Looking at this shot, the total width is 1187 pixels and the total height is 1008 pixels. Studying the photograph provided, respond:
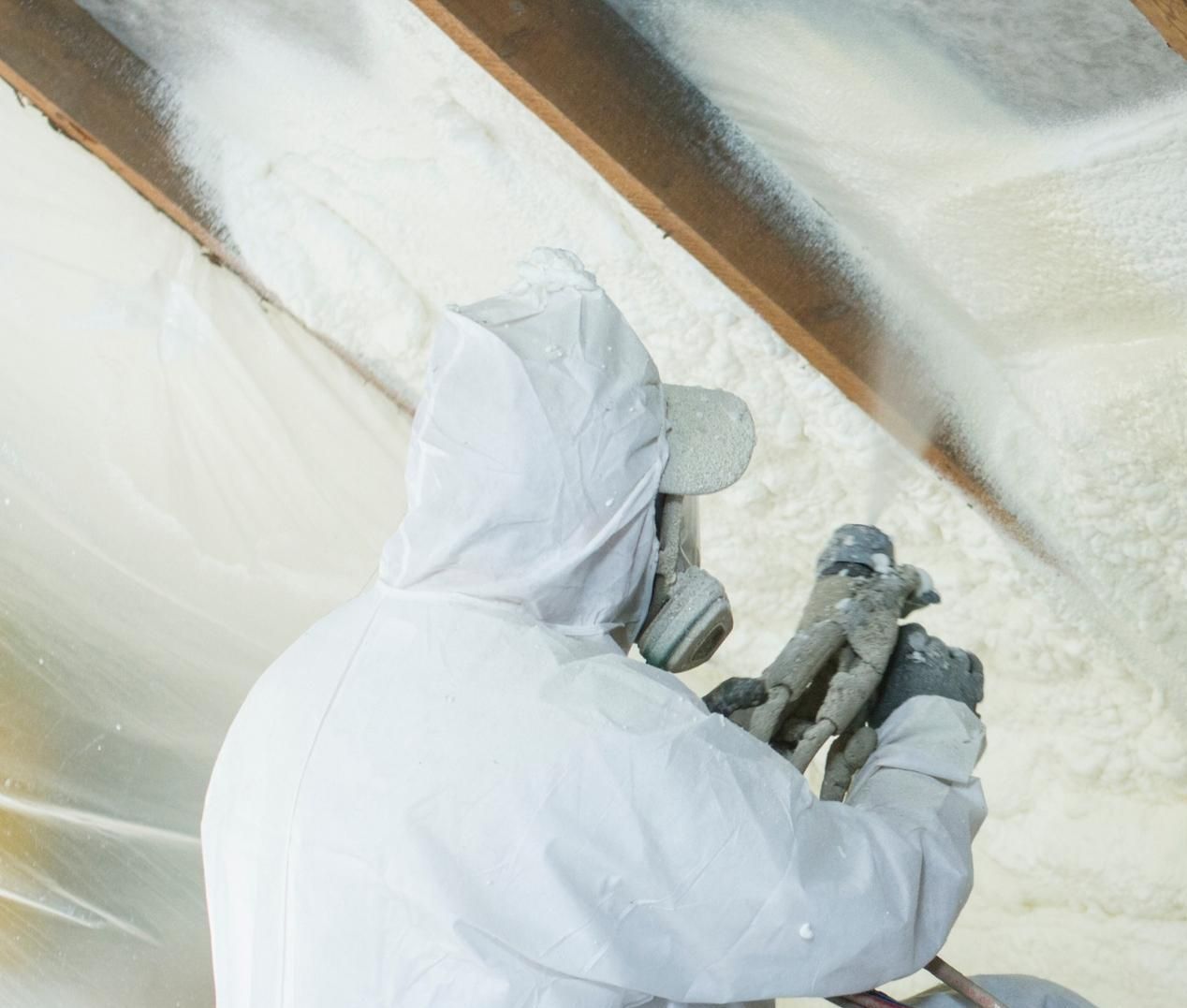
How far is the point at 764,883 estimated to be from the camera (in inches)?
45.1

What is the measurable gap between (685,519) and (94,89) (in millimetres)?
1518

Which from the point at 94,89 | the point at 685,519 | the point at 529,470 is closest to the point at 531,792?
the point at 529,470

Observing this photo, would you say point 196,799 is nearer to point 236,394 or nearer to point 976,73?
point 236,394

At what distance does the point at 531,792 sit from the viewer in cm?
114

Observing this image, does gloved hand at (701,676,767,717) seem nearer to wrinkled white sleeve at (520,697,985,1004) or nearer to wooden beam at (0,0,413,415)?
wrinkled white sleeve at (520,697,985,1004)

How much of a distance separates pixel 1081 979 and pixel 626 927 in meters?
1.39

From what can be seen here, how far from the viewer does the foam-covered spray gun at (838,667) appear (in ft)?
4.58

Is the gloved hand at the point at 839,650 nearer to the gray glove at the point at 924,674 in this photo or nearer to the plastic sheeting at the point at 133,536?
the gray glove at the point at 924,674

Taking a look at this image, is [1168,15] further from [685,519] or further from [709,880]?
[709,880]

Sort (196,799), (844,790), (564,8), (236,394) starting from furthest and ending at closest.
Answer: (236,394) → (196,799) → (564,8) → (844,790)

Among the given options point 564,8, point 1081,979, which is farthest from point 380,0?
point 1081,979

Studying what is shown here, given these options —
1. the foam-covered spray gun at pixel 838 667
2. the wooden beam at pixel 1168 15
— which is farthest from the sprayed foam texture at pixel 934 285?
the foam-covered spray gun at pixel 838 667

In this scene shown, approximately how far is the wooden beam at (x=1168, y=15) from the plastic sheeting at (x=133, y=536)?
73.3 inches

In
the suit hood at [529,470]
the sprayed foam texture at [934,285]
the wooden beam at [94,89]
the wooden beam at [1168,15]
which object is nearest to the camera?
the wooden beam at [1168,15]
